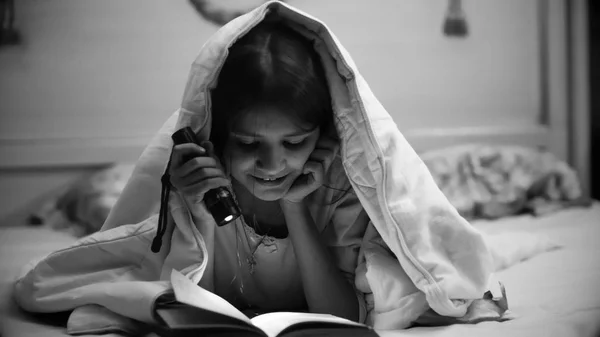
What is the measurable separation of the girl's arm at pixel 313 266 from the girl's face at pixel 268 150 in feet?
0.14

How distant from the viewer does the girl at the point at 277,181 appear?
596 millimetres

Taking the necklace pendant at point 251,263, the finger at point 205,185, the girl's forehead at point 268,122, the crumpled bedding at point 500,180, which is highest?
the girl's forehead at point 268,122

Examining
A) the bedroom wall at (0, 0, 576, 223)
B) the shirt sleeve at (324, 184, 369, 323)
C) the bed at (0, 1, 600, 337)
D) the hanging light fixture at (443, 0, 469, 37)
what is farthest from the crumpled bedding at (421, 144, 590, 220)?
the shirt sleeve at (324, 184, 369, 323)

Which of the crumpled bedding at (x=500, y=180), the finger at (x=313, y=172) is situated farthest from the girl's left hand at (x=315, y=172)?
the crumpled bedding at (x=500, y=180)

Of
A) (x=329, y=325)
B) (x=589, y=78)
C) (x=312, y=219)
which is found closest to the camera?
(x=329, y=325)

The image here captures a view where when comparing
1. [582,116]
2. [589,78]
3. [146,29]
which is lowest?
[582,116]

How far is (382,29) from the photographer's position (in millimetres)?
1412

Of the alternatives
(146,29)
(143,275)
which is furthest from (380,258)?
(146,29)

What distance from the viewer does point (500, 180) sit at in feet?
4.47

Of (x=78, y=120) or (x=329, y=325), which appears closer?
(x=329, y=325)

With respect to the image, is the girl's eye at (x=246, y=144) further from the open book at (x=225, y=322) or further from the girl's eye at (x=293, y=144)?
the open book at (x=225, y=322)

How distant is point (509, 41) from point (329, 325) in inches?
51.6

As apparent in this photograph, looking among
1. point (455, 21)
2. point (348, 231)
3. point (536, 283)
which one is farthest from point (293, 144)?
point (455, 21)

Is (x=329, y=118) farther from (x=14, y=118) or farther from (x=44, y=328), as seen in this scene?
(x=14, y=118)
